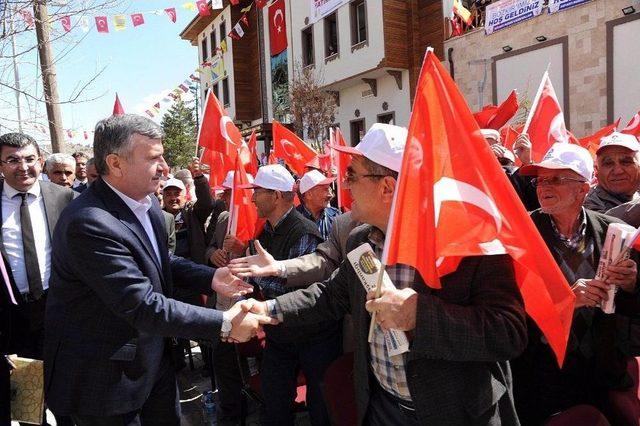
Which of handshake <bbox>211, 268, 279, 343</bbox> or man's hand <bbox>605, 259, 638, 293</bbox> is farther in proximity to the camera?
handshake <bbox>211, 268, 279, 343</bbox>

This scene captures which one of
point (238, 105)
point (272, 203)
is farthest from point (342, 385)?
point (238, 105)

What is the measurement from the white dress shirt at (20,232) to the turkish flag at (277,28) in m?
22.2

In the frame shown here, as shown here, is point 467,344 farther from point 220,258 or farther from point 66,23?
point 66,23

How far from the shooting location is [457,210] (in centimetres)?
173

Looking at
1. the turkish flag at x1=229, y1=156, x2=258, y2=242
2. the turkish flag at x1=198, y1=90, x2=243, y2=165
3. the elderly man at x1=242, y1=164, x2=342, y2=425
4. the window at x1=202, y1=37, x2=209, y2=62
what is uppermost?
the window at x1=202, y1=37, x2=209, y2=62

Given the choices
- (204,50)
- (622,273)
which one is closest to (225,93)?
(204,50)

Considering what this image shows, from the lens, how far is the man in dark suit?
2096 millimetres

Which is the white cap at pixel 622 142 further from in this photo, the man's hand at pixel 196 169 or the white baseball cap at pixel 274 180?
the man's hand at pixel 196 169

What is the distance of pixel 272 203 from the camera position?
145 inches

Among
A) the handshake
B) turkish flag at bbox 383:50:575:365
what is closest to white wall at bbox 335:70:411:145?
the handshake

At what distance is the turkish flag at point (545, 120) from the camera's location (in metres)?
4.77

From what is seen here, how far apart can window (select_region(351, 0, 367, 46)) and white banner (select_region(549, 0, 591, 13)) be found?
7.64 m

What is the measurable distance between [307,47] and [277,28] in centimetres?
294

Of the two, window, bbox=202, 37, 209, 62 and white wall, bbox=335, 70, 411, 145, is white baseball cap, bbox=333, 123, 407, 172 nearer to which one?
white wall, bbox=335, 70, 411, 145
